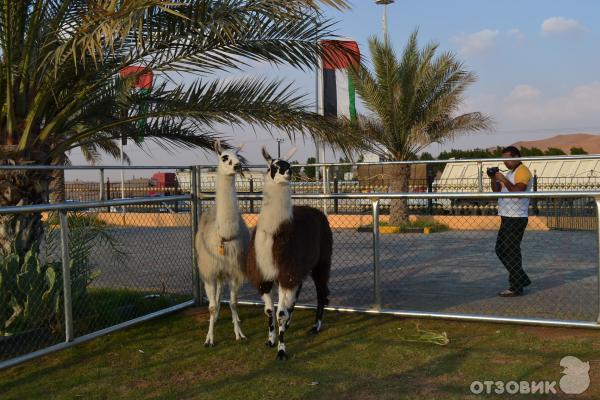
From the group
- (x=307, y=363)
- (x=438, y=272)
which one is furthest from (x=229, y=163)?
(x=438, y=272)

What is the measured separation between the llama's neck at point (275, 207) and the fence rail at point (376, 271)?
1.40m

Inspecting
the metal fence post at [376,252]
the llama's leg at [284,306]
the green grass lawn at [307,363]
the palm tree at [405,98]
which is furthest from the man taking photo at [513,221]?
the palm tree at [405,98]

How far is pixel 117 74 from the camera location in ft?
22.7

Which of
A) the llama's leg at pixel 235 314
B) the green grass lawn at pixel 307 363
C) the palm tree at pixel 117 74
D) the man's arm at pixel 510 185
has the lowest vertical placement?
the green grass lawn at pixel 307 363

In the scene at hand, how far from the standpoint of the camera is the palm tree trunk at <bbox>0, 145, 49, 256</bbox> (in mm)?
6203

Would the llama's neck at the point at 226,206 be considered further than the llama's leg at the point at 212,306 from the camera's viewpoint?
No

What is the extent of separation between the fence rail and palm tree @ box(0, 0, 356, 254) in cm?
73

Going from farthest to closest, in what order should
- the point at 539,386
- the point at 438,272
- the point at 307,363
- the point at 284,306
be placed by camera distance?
the point at 438,272, the point at 284,306, the point at 307,363, the point at 539,386

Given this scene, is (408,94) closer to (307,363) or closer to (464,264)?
(464,264)

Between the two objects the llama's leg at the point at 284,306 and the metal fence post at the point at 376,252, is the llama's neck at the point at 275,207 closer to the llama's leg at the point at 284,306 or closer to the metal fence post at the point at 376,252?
the llama's leg at the point at 284,306

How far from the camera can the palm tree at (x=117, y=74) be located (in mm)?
6047

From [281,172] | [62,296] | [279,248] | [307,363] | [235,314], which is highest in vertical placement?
[281,172]

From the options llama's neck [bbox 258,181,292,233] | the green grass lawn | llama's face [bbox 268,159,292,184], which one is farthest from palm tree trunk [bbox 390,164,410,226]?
llama's face [bbox 268,159,292,184]

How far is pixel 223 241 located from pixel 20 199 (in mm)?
2183
